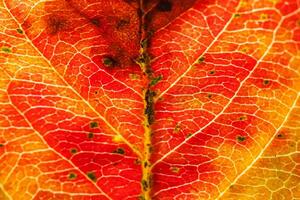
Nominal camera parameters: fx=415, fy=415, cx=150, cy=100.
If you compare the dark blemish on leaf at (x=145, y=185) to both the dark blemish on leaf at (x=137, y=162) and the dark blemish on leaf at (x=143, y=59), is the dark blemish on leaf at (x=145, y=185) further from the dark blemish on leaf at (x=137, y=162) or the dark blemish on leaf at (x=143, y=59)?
the dark blemish on leaf at (x=143, y=59)

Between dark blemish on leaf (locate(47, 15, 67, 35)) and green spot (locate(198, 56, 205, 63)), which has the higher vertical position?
dark blemish on leaf (locate(47, 15, 67, 35))

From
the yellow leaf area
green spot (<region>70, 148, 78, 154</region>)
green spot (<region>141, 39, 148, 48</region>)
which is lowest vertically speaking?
the yellow leaf area

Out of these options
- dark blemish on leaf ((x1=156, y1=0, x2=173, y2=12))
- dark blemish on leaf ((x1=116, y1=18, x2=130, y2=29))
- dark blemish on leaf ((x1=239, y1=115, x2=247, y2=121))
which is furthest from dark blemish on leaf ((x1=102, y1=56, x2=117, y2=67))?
dark blemish on leaf ((x1=239, y1=115, x2=247, y2=121))

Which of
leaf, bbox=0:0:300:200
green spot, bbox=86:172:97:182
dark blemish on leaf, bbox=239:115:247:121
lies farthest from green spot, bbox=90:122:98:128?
dark blemish on leaf, bbox=239:115:247:121

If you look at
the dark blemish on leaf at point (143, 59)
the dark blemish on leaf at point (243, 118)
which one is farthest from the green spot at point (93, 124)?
the dark blemish on leaf at point (243, 118)

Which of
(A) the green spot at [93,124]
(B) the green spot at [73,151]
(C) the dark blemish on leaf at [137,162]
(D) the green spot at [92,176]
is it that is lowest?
(D) the green spot at [92,176]

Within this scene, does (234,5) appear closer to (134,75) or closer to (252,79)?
(252,79)

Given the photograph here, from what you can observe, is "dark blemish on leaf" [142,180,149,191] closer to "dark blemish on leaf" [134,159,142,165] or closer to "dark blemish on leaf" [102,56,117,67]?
"dark blemish on leaf" [134,159,142,165]

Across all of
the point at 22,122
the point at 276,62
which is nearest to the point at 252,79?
the point at 276,62
